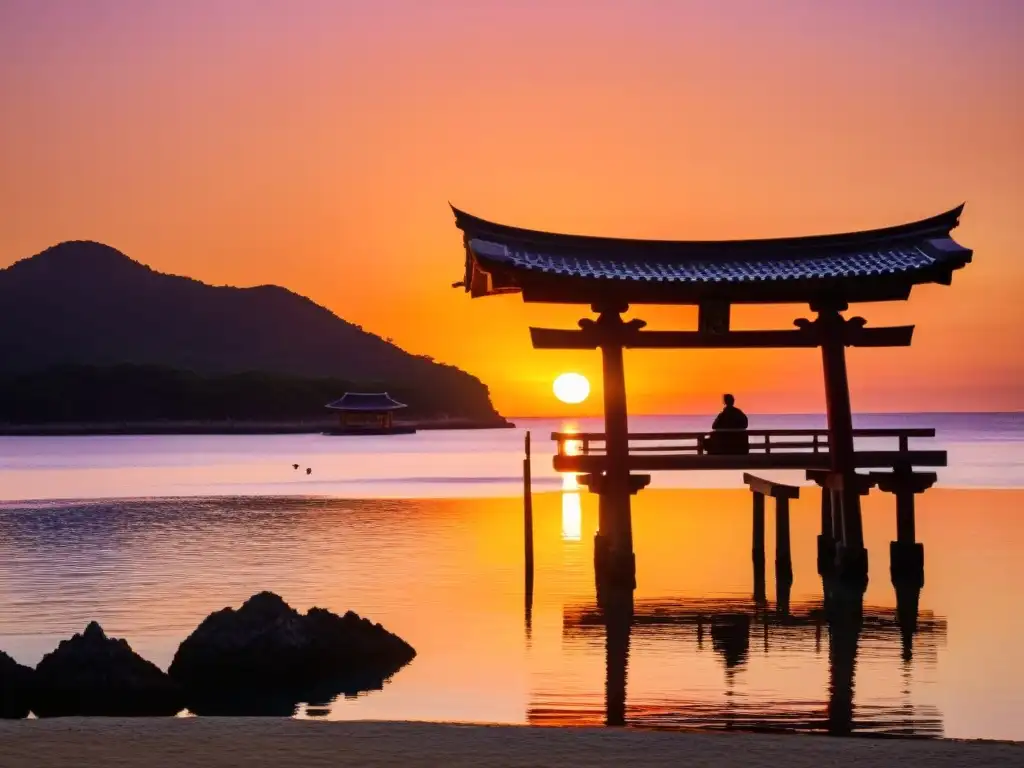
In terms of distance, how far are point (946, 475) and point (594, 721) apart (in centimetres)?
6011

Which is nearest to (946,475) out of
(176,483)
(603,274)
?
(176,483)

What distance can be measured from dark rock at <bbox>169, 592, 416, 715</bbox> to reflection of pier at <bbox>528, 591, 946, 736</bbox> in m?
3.02

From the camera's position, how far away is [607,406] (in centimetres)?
2466

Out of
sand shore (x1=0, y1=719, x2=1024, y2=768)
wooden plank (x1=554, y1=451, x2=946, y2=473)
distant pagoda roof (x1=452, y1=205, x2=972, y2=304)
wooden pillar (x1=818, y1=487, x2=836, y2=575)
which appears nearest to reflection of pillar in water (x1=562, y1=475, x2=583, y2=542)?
wooden pillar (x1=818, y1=487, x2=836, y2=575)

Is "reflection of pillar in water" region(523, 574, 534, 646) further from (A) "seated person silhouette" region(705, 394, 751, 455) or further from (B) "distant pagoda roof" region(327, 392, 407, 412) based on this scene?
(B) "distant pagoda roof" region(327, 392, 407, 412)

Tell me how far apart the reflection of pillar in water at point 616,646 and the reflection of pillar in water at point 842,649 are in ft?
8.13

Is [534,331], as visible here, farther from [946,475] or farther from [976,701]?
[946,475]

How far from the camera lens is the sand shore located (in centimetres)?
1009

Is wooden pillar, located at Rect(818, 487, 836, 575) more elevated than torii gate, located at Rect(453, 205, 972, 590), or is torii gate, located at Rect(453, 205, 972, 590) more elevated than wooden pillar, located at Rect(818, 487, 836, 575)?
torii gate, located at Rect(453, 205, 972, 590)

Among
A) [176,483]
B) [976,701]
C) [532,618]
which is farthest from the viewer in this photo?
[176,483]

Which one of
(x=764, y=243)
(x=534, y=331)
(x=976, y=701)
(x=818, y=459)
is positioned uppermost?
(x=764, y=243)

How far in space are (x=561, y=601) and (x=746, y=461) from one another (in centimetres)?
453

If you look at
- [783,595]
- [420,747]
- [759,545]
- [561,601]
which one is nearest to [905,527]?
[783,595]

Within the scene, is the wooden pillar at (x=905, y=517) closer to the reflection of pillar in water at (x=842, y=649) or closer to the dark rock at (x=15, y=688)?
the reflection of pillar in water at (x=842, y=649)
